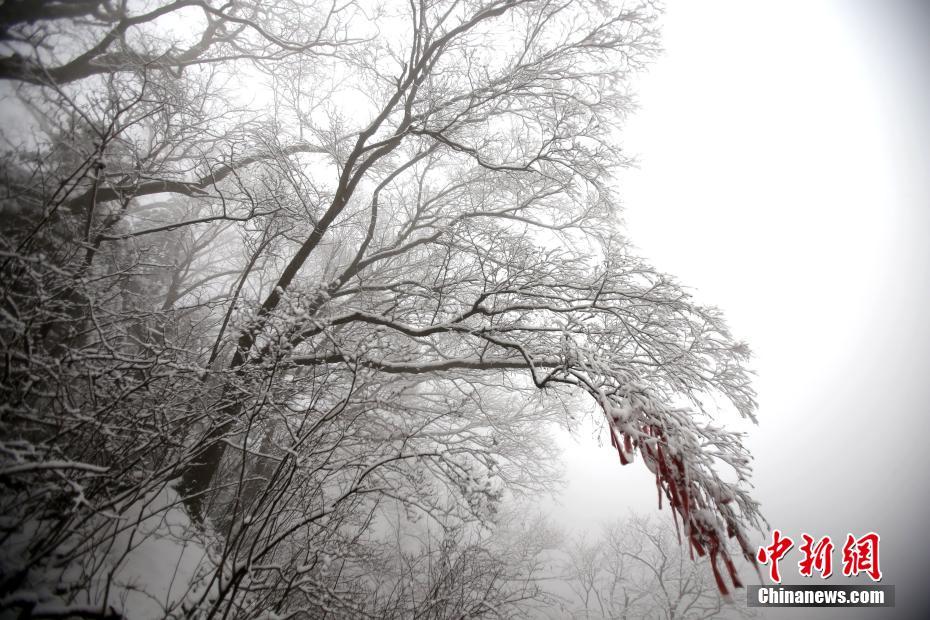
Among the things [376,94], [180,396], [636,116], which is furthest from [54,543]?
[636,116]

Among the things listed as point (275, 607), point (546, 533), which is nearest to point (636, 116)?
point (275, 607)

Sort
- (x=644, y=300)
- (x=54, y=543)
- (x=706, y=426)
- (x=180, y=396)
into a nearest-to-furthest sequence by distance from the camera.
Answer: (x=54, y=543), (x=706, y=426), (x=180, y=396), (x=644, y=300)

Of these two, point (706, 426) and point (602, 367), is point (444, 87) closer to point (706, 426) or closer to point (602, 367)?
point (602, 367)

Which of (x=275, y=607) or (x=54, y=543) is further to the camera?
(x=275, y=607)

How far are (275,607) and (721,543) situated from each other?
123 inches

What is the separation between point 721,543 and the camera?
5.43 ft

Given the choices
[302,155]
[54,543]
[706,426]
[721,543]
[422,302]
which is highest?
[302,155]

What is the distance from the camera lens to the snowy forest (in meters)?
2.42

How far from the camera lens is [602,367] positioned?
107 inches

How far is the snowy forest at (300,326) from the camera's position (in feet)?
7.95

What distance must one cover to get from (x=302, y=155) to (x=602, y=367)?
6.42 metres

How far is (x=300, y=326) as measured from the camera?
320cm

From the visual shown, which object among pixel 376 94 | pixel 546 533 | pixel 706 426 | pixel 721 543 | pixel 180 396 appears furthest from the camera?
pixel 546 533

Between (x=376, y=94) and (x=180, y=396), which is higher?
(x=376, y=94)
